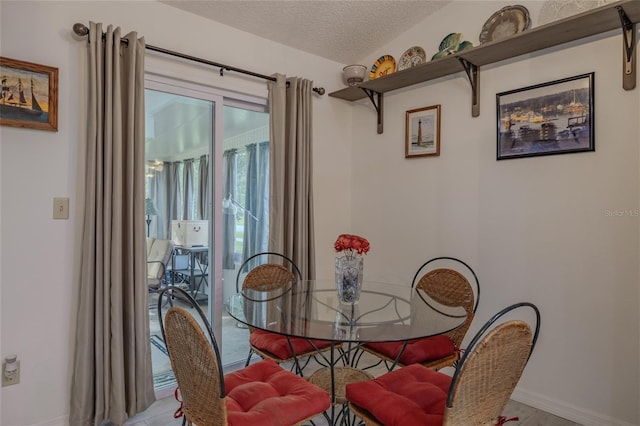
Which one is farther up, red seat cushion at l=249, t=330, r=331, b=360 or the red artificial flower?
the red artificial flower

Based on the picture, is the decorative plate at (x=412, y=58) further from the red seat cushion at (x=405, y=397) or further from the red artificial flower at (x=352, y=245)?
the red seat cushion at (x=405, y=397)

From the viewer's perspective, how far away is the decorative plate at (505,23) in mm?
2438

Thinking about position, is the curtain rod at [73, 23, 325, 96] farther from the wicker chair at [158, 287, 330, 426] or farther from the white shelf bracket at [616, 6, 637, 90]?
the white shelf bracket at [616, 6, 637, 90]

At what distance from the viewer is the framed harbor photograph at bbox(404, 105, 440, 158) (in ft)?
9.70

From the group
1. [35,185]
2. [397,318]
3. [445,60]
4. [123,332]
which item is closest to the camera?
[397,318]

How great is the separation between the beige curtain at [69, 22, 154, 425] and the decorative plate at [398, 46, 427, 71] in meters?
1.89

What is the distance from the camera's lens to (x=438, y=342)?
2121mm

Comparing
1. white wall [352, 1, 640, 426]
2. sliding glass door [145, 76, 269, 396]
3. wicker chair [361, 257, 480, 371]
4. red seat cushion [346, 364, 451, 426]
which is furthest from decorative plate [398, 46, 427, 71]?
red seat cushion [346, 364, 451, 426]

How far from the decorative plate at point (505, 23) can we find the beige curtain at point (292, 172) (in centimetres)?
128

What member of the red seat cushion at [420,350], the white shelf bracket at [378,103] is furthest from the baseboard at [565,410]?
the white shelf bracket at [378,103]

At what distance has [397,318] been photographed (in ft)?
6.07

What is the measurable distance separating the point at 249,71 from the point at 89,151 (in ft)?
4.12

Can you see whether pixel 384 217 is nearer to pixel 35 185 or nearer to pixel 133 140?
pixel 133 140

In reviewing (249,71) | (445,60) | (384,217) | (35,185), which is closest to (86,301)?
(35,185)
